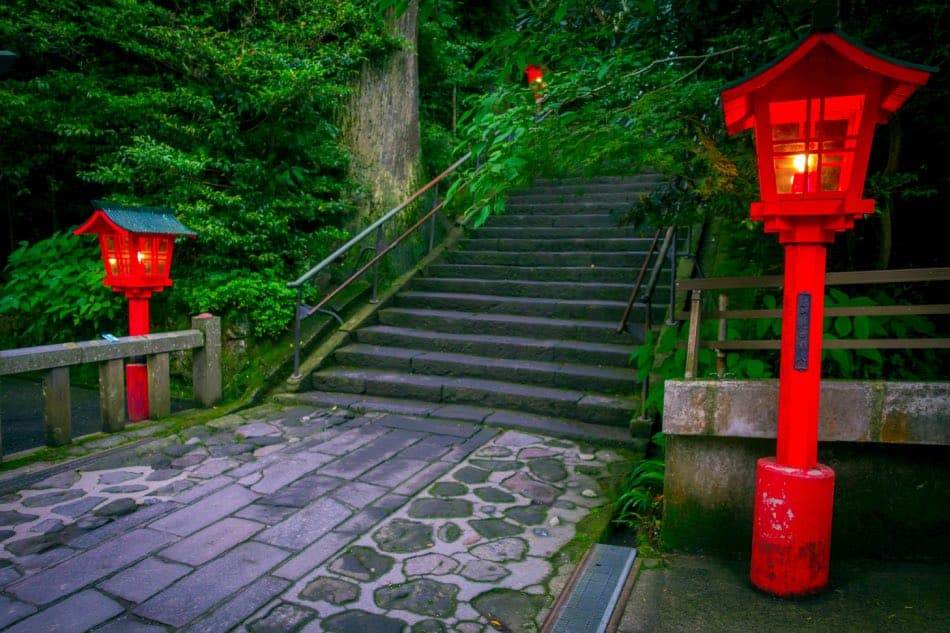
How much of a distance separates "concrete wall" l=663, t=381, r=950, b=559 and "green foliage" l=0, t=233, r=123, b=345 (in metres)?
6.49

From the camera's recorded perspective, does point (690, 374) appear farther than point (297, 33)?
No

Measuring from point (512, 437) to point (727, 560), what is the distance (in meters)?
2.31

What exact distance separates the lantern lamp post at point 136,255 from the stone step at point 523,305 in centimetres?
312

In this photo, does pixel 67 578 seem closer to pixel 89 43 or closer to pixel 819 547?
pixel 819 547

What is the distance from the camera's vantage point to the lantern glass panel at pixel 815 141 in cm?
280

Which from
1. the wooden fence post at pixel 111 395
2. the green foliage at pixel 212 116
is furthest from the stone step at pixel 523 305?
the wooden fence post at pixel 111 395

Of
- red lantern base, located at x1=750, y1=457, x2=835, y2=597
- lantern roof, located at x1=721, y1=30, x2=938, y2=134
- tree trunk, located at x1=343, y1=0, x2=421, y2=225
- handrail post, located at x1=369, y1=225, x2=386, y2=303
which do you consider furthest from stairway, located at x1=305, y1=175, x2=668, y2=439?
lantern roof, located at x1=721, y1=30, x2=938, y2=134

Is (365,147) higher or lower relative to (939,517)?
higher

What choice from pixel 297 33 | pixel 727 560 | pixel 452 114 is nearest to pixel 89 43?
pixel 297 33

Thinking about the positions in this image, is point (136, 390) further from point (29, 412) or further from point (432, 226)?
point (432, 226)

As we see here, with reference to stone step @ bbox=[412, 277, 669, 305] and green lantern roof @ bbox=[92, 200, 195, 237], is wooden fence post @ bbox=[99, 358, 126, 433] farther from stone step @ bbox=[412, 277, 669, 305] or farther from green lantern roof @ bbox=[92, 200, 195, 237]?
stone step @ bbox=[412, 277, 669, 305]

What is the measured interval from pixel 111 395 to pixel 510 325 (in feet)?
13.2

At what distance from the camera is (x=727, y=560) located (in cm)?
355

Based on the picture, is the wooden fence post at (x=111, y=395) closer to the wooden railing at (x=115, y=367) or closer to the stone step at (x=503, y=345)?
the wooden railing at (x=115, y=367)
